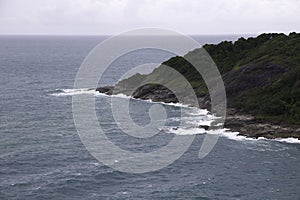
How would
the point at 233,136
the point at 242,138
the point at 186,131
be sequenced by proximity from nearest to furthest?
the point at 242,138
the point at 233,136
the point at 186,131

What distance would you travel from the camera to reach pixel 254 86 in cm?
10550

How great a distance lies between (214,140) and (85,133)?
26343mm

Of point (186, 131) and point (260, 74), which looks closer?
point (186, 131)

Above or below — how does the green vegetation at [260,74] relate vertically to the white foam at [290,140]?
above

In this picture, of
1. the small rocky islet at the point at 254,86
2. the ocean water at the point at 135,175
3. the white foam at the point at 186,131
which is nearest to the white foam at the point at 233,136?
the ocean water at the point at 135,175

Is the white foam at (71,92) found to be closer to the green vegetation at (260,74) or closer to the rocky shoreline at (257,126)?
the green vegetation at (260,74)

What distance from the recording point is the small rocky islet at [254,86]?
285ft

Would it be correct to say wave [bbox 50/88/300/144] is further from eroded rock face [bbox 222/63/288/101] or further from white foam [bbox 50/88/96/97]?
white foam [bbox 50/88/96/97]

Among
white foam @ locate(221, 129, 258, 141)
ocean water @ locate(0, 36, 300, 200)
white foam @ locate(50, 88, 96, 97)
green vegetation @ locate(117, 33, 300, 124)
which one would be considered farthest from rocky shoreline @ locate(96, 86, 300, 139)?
white foam @ locate(50, 88, 96, 97)

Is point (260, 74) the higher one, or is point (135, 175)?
point (260, 74)

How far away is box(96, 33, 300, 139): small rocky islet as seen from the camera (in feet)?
285

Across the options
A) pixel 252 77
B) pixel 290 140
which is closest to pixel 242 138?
pixel 290 140

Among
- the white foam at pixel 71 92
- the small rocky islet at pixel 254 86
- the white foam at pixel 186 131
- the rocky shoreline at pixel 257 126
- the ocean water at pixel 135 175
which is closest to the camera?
the ocean water at pixel 135 175

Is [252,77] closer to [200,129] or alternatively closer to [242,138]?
[200,129]
